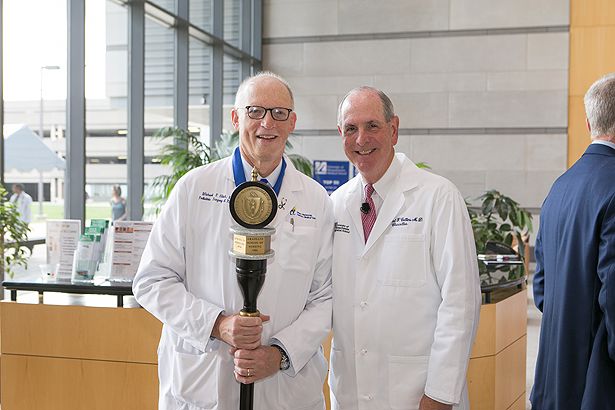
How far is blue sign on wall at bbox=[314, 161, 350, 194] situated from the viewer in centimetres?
769

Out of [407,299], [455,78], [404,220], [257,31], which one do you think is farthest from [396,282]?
[257,31]

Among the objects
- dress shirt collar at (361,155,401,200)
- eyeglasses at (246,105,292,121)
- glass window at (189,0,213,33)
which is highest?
glass window at (189,0,213,33)

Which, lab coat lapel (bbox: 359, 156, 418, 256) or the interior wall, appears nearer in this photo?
lab coat lapel (bbox: 359, 156, 418, 256)

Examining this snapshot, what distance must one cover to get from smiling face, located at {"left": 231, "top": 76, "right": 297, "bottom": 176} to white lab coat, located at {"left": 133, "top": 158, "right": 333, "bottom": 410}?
0.14 meters

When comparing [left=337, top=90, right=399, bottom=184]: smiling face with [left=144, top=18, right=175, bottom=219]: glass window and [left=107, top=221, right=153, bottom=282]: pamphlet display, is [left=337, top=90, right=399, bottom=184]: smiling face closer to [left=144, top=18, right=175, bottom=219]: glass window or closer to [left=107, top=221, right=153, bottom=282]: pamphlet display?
[left=107, top=221, right=153, bottom=282]: pamphlet display

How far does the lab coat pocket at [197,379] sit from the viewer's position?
235 centimetres

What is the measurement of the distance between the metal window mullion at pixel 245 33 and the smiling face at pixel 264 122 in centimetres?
860

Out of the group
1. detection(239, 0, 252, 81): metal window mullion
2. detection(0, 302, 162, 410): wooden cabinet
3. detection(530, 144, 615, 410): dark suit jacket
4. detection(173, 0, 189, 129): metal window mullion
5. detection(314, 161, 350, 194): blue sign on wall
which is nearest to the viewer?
detection(530, 144, 615, 410): dark suit jacket

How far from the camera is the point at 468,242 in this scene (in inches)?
92.4

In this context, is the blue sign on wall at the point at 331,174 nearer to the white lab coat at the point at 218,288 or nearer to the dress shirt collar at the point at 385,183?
the dress shirt collar at the point at 385,183

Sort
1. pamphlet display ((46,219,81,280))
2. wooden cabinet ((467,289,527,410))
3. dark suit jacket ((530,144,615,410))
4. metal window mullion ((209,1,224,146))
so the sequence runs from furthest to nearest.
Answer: metal window mullion ((209,1,224,146)), pamphlet display ((46,219,81,280)), wooden cabinet ((467,289,527,410)), dark suit jacket ((530,144,615,410))

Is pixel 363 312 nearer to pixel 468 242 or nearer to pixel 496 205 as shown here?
pixel 468 242

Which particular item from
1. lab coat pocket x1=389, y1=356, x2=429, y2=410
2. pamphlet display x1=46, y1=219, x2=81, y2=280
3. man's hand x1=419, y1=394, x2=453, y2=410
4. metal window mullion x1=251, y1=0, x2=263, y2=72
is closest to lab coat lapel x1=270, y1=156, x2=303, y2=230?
lab coat pocket x1=389, y1=356, x2=429, y2=410

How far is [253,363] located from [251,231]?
40 cm
